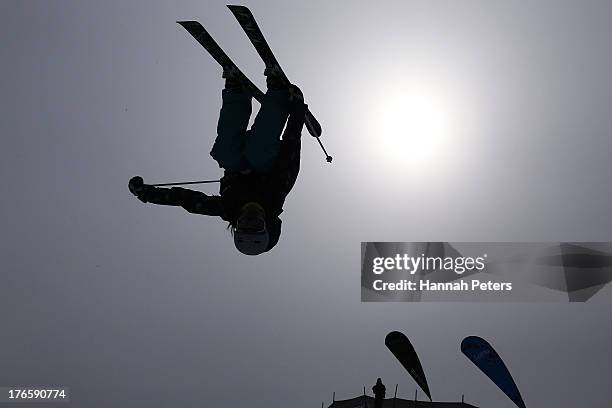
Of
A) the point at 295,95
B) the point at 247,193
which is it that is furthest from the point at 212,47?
the point at 247,193

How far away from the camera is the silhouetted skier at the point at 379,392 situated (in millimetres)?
13219

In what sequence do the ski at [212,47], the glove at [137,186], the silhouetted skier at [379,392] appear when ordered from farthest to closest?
the silhouetted skier at [379,392] < the ski at [212,47] < the glove at [137,186]

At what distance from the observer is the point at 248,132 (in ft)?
18.5

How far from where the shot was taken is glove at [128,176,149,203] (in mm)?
5426

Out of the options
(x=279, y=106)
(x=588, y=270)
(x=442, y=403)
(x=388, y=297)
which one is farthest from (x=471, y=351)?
(x=279, y=106)

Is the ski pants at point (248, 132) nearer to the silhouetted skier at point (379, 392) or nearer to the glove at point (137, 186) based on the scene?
the glove at point (137, 186)

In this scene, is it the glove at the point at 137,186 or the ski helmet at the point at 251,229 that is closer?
Answer: the ski helmet at the point at 251,229

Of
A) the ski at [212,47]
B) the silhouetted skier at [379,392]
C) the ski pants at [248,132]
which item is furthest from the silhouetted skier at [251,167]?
the silhouetted skier at [379,392]

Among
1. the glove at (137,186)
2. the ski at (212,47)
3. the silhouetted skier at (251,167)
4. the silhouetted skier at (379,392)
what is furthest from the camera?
the silhouetted skier at (379,392)

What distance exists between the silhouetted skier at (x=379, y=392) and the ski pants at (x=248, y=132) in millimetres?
9085

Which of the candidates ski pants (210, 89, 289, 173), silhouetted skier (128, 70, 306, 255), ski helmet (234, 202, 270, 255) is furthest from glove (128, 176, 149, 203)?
ski helmet (234, 202, 270, 255)

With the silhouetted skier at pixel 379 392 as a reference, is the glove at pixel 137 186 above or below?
above

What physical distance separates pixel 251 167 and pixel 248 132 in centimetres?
33

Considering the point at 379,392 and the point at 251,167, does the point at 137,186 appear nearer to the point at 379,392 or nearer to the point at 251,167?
the point at 251,167
